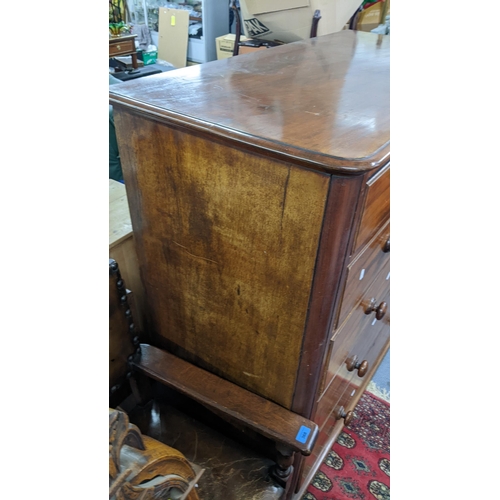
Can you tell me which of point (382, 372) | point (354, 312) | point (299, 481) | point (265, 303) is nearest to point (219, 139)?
point (265, 303)

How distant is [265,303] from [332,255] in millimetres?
187

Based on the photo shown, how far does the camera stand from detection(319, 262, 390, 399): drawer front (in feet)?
2.77

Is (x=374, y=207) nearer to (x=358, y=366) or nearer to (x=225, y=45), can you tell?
(x=358, y=366)

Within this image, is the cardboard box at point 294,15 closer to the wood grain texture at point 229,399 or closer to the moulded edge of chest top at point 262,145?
the moulded edge of chest top at point 262,145

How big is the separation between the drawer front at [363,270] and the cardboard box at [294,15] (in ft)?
5.18

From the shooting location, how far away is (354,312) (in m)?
0.88

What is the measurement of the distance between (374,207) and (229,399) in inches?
19.8

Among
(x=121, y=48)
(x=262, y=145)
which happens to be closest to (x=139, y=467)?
(x=262, y=145)

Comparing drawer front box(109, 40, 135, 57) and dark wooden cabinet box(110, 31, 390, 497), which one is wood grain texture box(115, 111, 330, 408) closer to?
dark wooden cabinet box(110, 31, 390, 497)

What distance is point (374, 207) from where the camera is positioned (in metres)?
0.68

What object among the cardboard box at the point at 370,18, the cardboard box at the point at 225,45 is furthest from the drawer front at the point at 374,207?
the cardboard box at the point at 225,45

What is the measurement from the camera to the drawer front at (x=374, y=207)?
623mm
